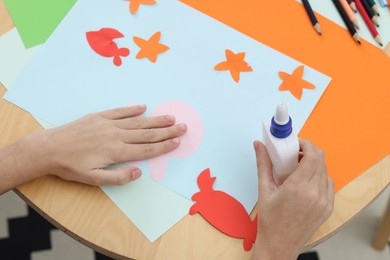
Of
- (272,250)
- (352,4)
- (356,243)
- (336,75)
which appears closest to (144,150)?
(272,250)

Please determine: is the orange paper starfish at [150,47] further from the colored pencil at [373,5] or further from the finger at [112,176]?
the colored pencil at [373,5]

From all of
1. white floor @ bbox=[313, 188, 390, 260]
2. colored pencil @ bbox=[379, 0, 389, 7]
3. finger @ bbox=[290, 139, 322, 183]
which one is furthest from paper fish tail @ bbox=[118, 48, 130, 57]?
white floor @ bbox=[313, 188, 390, 260]

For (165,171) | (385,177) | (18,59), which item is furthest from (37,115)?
(385,177)

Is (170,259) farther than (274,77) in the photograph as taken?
No

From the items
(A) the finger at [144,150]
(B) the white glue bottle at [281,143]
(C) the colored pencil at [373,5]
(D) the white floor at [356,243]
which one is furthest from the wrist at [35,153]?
(D) the white floor at [356,243]

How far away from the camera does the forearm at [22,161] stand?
2.51ft

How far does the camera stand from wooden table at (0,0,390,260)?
2.40ft

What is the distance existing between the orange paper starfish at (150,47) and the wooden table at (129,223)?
233 mm

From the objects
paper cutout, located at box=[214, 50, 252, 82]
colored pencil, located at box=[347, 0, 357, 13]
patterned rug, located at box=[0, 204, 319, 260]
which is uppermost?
colored pencil, located at box=[347, 0, 357, 13]

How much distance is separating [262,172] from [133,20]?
342mm

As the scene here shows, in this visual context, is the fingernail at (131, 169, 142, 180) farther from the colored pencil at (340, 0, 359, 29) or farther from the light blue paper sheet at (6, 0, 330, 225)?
the colored pencil at (340, 0, 359, 29)

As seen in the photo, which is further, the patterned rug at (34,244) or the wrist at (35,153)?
the patterned rug at (34,244)

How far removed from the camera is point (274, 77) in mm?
855

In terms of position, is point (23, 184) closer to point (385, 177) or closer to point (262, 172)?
point (262, 172)
